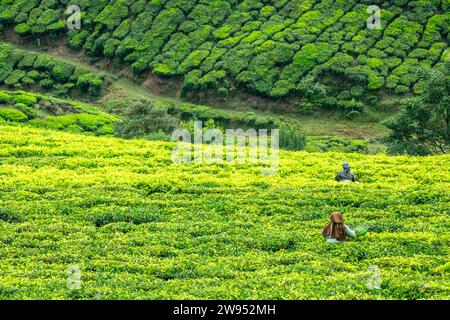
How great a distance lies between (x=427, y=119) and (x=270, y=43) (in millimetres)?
32302

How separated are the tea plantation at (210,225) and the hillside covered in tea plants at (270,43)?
1332 inches

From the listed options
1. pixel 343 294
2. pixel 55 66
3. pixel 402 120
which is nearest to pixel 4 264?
pixel 343 294

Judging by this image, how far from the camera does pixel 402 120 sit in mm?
39188

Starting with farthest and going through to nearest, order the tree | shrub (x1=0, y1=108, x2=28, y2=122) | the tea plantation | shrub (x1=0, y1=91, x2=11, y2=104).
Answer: shrub (x1=0, y1=91, x2=11, y2=104) → shrub (x1=0, y1=108, x2=28, y2=122) → the tree → the tea plantation

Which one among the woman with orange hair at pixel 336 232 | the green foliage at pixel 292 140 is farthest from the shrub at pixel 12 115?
the woman with orange hair at pixel 336 232

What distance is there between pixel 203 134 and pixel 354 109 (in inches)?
744

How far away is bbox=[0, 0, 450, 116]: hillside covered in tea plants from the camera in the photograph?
6431 cm

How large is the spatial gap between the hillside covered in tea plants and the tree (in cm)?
2203

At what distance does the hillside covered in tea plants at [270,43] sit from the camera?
211ft

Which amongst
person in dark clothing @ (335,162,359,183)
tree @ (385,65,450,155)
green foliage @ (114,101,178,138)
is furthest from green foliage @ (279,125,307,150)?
person in dark clothing @ (335,162,359,183)

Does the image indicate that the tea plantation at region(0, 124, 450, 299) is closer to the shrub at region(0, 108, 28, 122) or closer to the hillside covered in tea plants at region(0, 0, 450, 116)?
the shrub at region(0, 108, 28, 122)

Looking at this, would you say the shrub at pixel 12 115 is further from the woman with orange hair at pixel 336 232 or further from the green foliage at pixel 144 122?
the woman with orange hair at pixel 336 232

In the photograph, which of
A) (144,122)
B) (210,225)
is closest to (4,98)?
(144,122)

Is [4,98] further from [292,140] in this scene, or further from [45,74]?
[292,140]
